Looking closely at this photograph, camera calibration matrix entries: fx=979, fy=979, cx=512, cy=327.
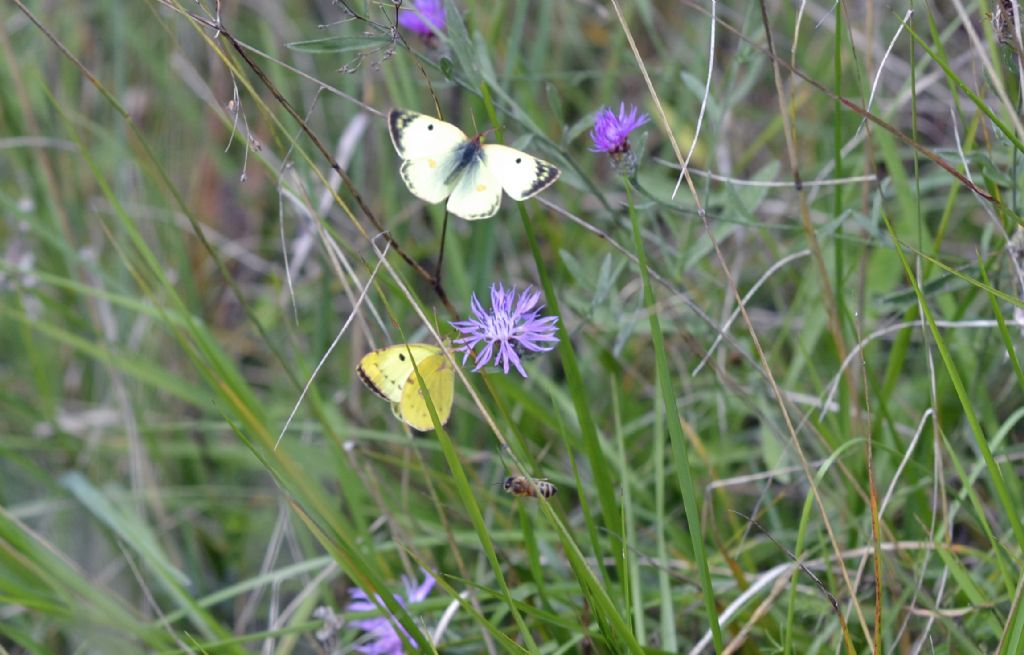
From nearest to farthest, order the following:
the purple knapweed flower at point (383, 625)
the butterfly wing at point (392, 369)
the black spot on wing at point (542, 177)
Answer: the black spot on wing at point (542, 177) < the butterfly wing at point (392, 369) < the purple knapweed flower at point (383, 625)

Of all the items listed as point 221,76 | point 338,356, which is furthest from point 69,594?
point 221,76

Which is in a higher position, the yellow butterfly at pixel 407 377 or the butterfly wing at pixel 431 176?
the butterfly wing at pixel 431 176

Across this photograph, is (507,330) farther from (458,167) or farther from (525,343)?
(458,167)

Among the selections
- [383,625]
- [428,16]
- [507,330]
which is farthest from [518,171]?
[383,625]

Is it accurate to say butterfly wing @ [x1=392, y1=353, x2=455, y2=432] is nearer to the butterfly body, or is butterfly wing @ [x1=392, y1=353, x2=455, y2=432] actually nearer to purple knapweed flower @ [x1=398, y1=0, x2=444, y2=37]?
the butterfly body

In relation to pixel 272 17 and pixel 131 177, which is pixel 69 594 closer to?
pixel 131 177

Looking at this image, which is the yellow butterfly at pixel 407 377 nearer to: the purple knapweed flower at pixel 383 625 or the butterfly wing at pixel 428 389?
the butterfly wing at pixel 428 389

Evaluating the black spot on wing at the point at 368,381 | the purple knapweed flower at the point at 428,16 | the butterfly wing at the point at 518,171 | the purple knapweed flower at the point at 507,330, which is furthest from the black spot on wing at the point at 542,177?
the purple knapweed flower at the point at 428,16
